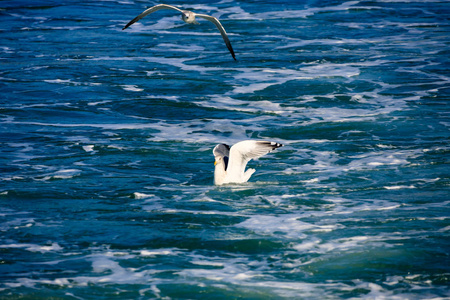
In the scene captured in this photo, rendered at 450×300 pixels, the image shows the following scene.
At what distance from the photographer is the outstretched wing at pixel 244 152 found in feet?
36.1

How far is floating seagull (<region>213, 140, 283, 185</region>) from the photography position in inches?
435

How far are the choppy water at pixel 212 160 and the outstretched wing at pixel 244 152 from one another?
0.33m

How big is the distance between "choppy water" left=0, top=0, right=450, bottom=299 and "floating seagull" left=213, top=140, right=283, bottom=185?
178 millimetres

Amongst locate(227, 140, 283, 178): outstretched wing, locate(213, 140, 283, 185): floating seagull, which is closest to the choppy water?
locate(213, 140, 283, 185): floating seagull

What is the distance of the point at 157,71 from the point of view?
20.0m

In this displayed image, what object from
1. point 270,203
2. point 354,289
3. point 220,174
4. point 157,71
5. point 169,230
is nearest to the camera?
point 354,289

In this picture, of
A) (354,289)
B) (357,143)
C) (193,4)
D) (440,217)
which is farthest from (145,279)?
(193,4)

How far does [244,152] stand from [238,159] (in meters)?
0.16

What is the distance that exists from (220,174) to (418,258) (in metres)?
3.78

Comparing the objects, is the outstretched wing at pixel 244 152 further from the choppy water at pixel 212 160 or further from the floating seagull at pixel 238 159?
the choppy water at pixel 212 160

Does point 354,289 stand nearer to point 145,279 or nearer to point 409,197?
point 145,279

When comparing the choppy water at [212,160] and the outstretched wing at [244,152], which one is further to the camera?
the outstretched wing at [244,152]

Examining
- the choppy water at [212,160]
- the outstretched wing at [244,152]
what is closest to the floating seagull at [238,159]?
the outstretched wing at [244,152]

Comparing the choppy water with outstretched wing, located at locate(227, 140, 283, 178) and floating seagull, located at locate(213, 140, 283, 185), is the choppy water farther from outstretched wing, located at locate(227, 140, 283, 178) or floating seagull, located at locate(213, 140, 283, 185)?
outstretched wing, located at locate(227, 140, 283, 178)
